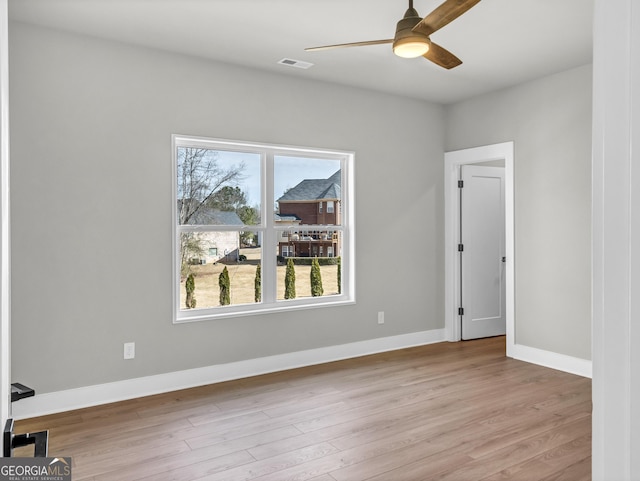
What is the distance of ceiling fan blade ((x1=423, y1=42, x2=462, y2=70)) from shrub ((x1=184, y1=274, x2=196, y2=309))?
8.57 ft

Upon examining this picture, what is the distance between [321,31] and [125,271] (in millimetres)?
2356

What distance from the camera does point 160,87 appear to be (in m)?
3.85

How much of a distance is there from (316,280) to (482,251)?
7.29 feet

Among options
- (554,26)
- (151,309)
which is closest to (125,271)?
(151,309)

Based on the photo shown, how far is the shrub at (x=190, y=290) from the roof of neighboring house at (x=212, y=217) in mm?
485

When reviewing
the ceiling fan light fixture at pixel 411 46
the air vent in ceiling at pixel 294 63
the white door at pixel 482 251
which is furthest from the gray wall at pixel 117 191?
the ceiling fan light fixture at pixel 411 46

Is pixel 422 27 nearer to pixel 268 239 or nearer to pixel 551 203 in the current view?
pixel 268 239

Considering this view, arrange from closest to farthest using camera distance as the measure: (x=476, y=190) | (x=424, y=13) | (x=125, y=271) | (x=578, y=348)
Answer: (x=424, y=13) < (x=125, y=271) < (x=578, y=348) < (x=476, y=190)

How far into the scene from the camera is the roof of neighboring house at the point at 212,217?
4.14m

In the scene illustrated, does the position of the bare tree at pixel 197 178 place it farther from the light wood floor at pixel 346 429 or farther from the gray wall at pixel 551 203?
the gray wall at pixel 551 203

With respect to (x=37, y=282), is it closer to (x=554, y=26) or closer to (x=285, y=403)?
(x=285, y=403)

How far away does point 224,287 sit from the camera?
4289 mm

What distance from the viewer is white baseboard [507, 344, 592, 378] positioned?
4277mm

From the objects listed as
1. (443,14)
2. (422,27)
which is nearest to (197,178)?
→ (422,27)
